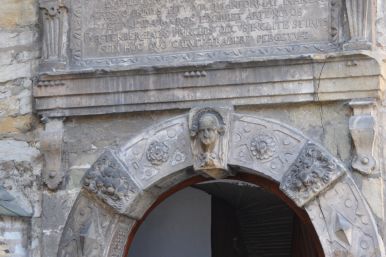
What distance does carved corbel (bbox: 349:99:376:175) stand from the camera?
445 centimetres

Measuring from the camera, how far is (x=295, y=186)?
451cm

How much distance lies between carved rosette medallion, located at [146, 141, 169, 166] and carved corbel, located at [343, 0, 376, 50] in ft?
3.64

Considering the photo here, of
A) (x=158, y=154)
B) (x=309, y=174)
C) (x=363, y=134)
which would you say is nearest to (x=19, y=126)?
(x=158, y=154)

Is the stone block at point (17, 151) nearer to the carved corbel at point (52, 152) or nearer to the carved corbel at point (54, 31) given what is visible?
the carved corbel at point (52, 152)

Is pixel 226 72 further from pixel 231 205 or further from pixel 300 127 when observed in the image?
pixel 231 205

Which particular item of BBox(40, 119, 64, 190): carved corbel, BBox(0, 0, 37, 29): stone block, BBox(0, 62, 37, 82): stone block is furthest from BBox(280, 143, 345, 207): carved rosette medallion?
BBox(0, 0, 37, 29): stone block

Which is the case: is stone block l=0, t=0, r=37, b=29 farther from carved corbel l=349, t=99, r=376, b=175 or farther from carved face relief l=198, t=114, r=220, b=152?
carved corbel l=349, t=99, r=376, b=175

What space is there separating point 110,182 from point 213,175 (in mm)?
565

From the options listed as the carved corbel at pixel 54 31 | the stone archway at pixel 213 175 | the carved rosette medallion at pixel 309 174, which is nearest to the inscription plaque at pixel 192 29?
the carved corbel at pixel 54 31

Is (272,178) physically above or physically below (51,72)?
below

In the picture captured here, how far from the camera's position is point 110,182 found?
478 centimetres

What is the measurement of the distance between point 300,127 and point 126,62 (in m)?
1.06

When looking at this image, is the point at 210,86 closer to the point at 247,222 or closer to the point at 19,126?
the point at 19,126

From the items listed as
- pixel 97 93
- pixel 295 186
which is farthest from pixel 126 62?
pixel 295 186
